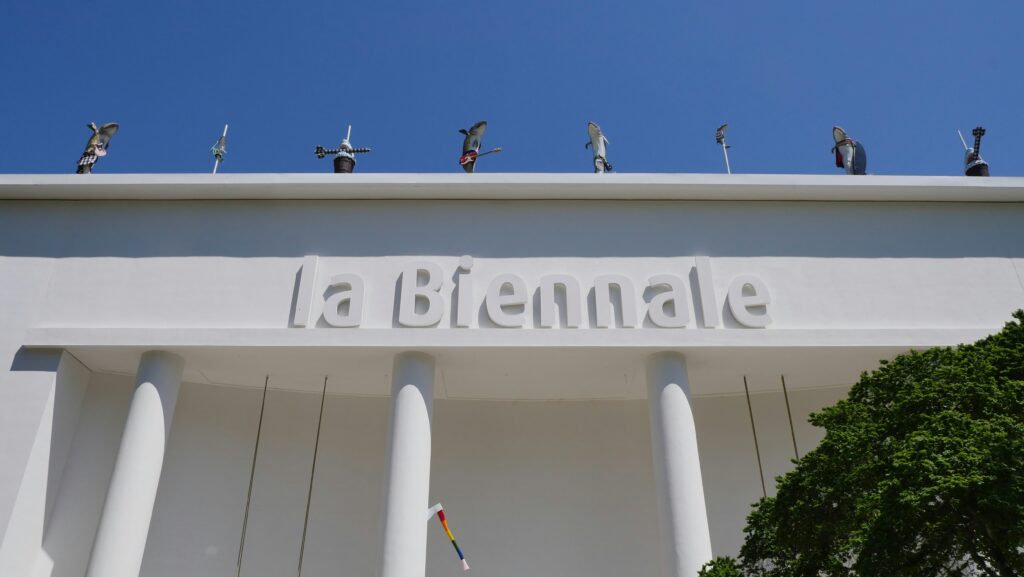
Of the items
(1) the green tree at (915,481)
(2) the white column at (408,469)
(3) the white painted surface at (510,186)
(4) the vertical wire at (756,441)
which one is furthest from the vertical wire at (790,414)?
(2) the white column at (408,469)

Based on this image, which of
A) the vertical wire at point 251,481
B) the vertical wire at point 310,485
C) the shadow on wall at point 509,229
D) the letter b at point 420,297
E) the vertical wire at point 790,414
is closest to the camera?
the letter b at point 420,297

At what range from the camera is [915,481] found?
7.50 meters

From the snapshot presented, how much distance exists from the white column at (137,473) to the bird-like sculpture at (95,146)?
5.29 m

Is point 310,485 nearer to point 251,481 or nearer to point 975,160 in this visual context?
point 251,481

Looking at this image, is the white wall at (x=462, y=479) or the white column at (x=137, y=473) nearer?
the white column at (x=137, y=473)

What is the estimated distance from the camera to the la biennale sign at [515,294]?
14141mm

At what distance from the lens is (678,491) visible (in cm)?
1299

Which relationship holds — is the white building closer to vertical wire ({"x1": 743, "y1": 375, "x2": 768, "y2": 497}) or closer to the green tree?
vertical wire ({"x1": 743, "y1": 375, "x2": 768, "y2": 497})

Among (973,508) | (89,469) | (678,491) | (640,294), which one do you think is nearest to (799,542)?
(973,508)

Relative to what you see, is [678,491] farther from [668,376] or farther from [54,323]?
[54,323]

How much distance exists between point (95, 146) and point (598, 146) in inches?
465

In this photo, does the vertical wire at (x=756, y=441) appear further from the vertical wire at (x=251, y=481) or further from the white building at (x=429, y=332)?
the vertical wire at (x=251, y=481)

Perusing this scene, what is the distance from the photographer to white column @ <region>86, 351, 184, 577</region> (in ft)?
40.9

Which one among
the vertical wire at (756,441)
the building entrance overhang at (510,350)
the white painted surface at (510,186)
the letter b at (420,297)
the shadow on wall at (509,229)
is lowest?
the vertical wire at (756,441)
